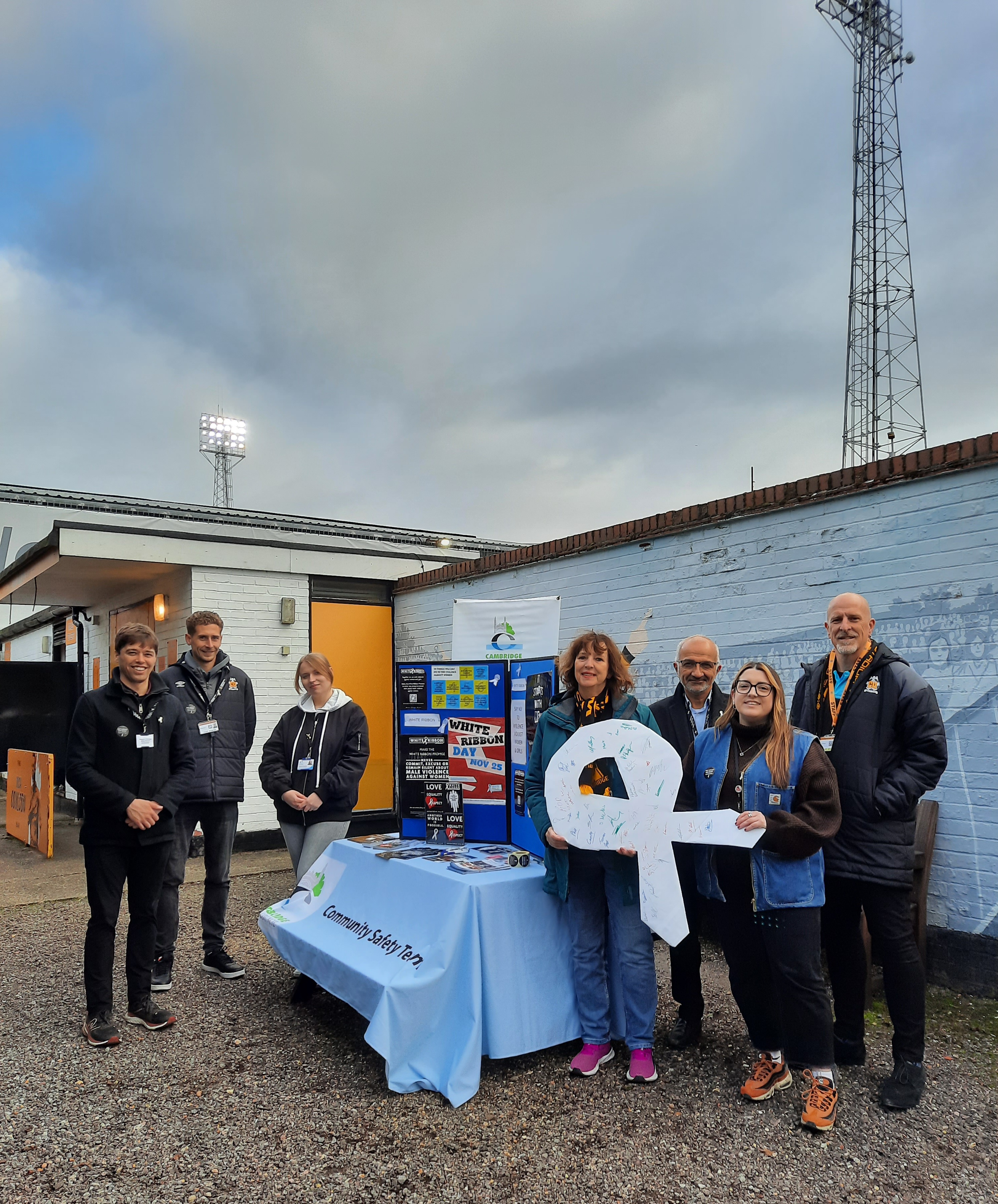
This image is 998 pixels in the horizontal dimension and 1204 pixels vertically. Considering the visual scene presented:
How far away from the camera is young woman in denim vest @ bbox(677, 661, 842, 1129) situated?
2.97 meters

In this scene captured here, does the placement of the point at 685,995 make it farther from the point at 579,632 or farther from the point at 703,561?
the point at 579,632

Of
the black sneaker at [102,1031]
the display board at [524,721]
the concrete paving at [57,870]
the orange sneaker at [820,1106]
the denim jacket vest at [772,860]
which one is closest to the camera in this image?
the orange sneaker at [820,1106]

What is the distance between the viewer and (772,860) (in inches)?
119

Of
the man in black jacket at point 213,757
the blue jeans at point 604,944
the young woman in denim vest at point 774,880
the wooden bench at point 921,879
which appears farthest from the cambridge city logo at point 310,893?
the wooden bench at point 921,879

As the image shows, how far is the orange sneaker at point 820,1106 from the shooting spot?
114 inches

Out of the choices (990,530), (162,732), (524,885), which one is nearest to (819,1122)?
(524,885)

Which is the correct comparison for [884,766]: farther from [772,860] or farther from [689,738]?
[689,738]

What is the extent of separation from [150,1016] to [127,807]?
40.3 inches

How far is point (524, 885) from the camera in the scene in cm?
345

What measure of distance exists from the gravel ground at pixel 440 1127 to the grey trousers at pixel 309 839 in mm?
773

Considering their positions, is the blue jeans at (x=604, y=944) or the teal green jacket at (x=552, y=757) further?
the teal green jacket at (x=552, y=757)

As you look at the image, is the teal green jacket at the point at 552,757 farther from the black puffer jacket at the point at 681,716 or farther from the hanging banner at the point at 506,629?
the hanging banner at the point at 506,629

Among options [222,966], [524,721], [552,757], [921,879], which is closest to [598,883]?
[552,757]

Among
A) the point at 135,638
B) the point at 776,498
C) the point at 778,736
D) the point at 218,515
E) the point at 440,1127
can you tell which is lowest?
the point at 440,1127
